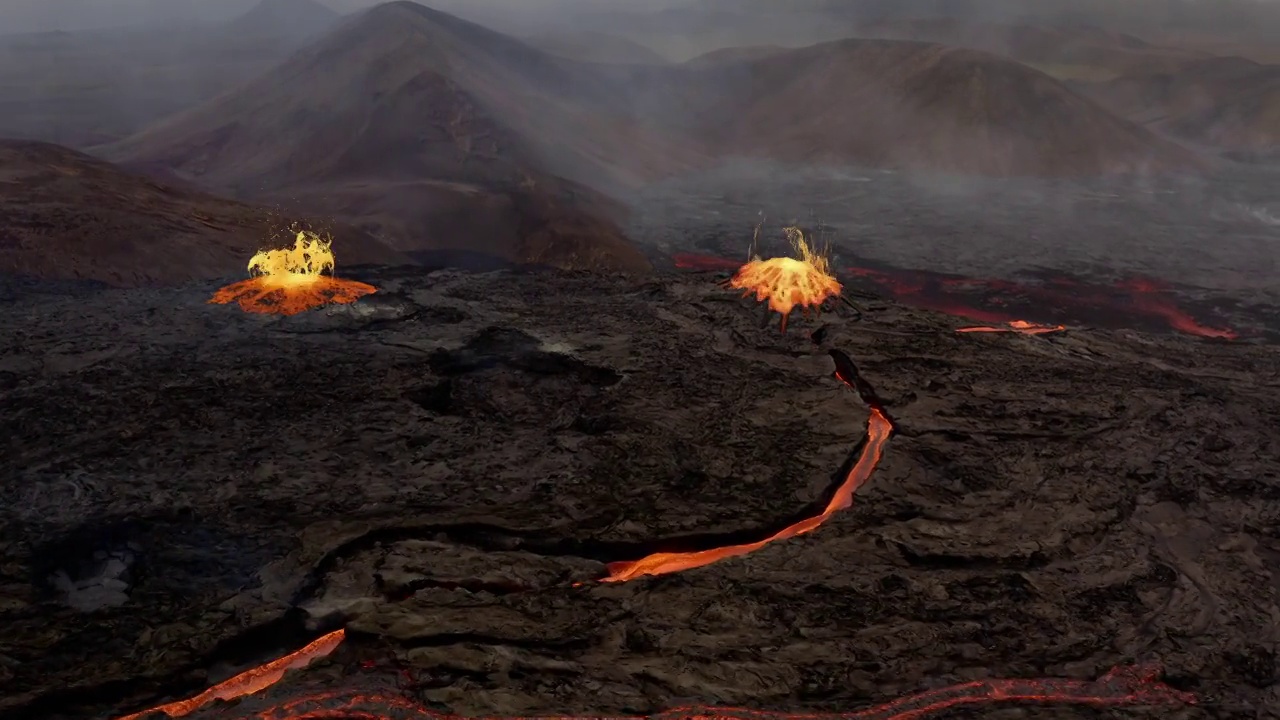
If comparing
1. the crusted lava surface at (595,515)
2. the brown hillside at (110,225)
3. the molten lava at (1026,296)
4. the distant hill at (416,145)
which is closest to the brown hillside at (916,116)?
the distant hill at (416,145)

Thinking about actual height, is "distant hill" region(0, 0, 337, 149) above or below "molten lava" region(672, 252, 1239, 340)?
above

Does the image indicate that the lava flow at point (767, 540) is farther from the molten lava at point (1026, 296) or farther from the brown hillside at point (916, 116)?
the brown hillside at point (916, 116)

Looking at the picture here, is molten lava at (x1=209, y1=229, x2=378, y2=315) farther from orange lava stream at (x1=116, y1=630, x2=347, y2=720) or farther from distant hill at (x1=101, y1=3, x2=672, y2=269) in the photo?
distant hill at (x1=101, y1=3, x2=672, y2=269)

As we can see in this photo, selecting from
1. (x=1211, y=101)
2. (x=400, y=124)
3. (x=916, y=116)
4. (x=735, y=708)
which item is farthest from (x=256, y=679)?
(x=1211, y=101)

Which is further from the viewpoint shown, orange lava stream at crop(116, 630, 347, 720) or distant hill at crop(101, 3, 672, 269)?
distant hill at crop(101, 3, 672, 269)

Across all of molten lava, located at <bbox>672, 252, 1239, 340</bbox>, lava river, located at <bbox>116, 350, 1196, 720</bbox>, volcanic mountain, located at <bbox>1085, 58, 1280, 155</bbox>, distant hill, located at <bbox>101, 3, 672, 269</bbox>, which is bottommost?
lava river, located at <bbox>116, 350, 1196, 720</bbox>

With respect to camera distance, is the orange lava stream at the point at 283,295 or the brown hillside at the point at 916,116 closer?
the orange lava stream at the point at 283,295

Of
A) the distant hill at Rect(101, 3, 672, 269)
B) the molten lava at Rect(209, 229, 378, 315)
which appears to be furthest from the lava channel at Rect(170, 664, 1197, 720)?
the distant hill at Rect(101, 3, 672, 269)

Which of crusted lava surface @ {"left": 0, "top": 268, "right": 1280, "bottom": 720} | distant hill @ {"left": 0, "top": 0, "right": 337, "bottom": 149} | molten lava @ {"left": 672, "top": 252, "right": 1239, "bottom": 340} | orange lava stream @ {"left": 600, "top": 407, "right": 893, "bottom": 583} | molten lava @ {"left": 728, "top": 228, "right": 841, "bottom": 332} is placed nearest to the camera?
crusted lava surface @ {"left": 0, "top": 268, "right": 1280, "bottom": 720}
